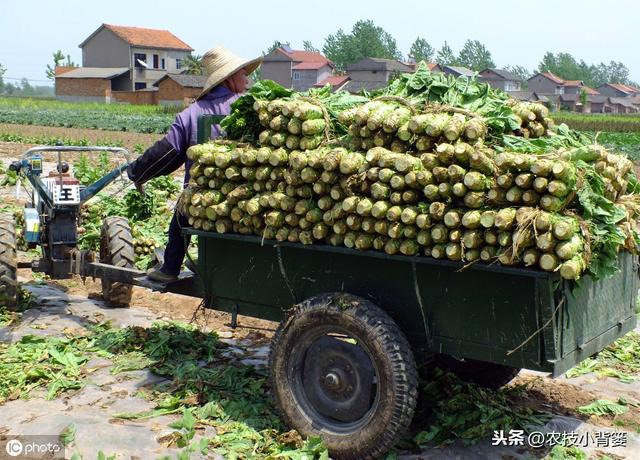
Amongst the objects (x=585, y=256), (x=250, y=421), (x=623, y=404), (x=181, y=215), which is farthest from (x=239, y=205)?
(x=623, y=404)

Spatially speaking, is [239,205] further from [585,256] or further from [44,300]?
[44,300]

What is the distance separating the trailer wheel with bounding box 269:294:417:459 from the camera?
15.3ft

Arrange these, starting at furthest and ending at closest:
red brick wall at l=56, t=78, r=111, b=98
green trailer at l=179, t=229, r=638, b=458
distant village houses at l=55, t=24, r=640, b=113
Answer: red brick wall at l=56, t=78, r=111, b=98 → distant village houses at l=55, t=24, r=640, b=113 → green trailer at l=179, t=229, r=638, b=458

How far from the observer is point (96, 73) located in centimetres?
8894

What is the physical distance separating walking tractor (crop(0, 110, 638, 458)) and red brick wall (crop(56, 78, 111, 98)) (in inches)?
3290

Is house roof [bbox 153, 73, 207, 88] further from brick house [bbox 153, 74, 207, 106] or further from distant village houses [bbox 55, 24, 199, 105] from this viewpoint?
distant village houses [bbox 55, 24, 199, 105]

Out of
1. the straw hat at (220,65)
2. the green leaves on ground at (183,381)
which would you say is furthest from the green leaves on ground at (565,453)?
the straw hat at (220,65)

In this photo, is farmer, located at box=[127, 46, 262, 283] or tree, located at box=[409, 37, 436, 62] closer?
farmer, located at box=[127, 46, 262, 283]

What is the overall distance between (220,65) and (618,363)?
4420mm

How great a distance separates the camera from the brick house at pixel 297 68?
357 feet

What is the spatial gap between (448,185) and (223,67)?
2923mm

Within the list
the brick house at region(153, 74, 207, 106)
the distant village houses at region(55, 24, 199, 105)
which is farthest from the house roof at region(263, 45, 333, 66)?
the brick house at region(153, 74, 207, 106)

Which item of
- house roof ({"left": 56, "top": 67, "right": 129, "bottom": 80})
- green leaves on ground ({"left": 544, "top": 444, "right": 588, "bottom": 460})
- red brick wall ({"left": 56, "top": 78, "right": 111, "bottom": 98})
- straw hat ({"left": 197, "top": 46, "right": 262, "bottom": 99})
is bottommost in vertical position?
green leaves on ground ({"left": 544, "top": 444, "right": 588, "bottom": 460})

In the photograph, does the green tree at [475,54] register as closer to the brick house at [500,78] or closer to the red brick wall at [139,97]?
the brick house at [500,78]
